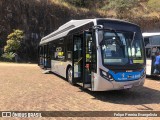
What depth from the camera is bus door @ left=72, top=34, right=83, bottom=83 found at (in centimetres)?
1155

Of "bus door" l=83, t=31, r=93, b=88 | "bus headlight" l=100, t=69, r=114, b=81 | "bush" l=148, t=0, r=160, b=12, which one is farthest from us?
"bush" l=148, t=0, r=160, b=12

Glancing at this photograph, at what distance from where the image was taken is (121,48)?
10094mm

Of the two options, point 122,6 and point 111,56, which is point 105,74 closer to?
point 111,56

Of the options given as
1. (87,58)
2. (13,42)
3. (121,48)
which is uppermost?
(13,42)

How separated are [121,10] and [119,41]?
1430 inches

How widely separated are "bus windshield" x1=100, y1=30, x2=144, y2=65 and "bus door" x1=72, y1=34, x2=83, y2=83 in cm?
190

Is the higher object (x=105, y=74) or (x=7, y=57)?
(x=7, y=57)

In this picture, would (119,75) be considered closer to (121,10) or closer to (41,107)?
(41,107)

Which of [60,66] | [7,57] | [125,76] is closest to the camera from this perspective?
[125,76]

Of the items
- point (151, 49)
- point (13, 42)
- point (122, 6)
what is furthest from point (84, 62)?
point (122, 6)

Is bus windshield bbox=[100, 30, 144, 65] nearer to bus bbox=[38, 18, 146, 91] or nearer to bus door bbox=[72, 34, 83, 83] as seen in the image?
bus bbox=[38, 18, 146, 91]

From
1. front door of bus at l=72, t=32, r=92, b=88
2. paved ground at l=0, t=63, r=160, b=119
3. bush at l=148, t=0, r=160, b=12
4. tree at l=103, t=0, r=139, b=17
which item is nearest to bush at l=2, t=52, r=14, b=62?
paved ground at l=0, t=63, r=160, b=119

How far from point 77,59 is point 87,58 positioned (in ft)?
4.80

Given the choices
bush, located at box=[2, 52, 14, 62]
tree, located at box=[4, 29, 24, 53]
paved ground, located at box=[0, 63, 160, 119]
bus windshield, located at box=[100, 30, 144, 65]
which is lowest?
paved ground, located at box=[0, 63, 160, 119]
